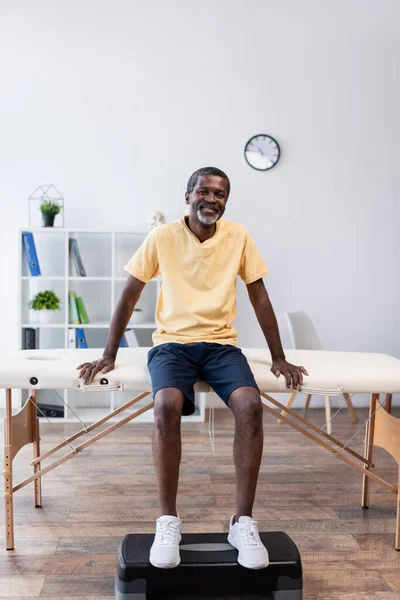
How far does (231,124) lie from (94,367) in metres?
2.30

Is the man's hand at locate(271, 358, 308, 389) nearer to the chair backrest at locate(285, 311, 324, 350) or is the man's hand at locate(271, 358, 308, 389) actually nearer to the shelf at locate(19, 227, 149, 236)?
the chair backrest at locate(285, 311, 324, 350)

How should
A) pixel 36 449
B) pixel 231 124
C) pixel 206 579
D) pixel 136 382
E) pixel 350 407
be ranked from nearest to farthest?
1. pixel 206 579
2. pixel 136 382
3. pixel 36 449
4. pixel 350 407
5. pixel 231 124

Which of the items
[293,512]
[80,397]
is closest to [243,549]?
[293,512]

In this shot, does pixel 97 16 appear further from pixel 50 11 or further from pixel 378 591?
pixel 378 591

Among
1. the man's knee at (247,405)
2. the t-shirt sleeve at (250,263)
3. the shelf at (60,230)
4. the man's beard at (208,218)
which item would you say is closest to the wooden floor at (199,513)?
the man's knee at (247,405)

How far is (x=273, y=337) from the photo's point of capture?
2082 mm

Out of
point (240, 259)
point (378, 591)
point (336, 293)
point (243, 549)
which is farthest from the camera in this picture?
point (336, 293)

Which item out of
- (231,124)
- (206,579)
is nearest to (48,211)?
(231,124)

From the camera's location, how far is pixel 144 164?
373 centimetres

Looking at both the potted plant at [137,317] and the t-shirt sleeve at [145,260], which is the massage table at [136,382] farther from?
the potted plant at [137,317]

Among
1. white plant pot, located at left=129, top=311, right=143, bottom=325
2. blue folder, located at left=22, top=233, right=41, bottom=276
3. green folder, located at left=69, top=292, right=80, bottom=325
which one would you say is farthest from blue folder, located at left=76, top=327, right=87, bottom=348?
blue folder, located at left=22, top=233, right=41, bottom=276

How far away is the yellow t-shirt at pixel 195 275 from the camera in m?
2.02

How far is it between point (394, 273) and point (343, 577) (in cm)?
249

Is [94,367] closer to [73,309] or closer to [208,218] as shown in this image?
[208,218]
